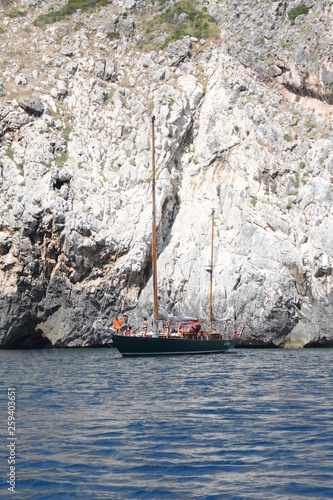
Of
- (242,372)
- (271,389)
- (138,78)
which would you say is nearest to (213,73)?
(138,78)

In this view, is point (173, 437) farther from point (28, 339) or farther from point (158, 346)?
point (28, 339)

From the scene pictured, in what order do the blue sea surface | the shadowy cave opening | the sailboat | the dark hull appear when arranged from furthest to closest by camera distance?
the shadowy cave opening, the sailboat, the dark hull, the blue sea surface

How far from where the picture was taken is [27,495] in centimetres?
902

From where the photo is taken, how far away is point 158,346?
115 feet

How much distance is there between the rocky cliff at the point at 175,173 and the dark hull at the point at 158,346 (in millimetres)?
5183

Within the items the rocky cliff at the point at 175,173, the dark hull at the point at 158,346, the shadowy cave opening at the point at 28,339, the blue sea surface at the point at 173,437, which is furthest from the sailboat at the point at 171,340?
the blue sea surface at the point at 173,437

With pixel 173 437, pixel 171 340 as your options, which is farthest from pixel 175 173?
pixel 173 437

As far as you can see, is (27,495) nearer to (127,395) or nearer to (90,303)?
(127,395)

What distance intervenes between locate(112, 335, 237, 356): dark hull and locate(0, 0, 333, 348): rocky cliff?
17.0 ft

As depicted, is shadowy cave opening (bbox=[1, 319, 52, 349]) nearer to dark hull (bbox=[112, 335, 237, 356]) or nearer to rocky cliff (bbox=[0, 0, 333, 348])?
rocky cliff (bbox=[0, 0, 333, 348])

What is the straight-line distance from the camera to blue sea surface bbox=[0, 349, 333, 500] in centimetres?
935

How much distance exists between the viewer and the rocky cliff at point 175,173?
42.8 meters

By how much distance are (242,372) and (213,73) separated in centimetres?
3449

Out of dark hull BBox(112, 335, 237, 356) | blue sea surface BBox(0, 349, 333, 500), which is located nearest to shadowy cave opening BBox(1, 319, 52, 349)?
dark hull BBox(112, 335, 237, 356)
